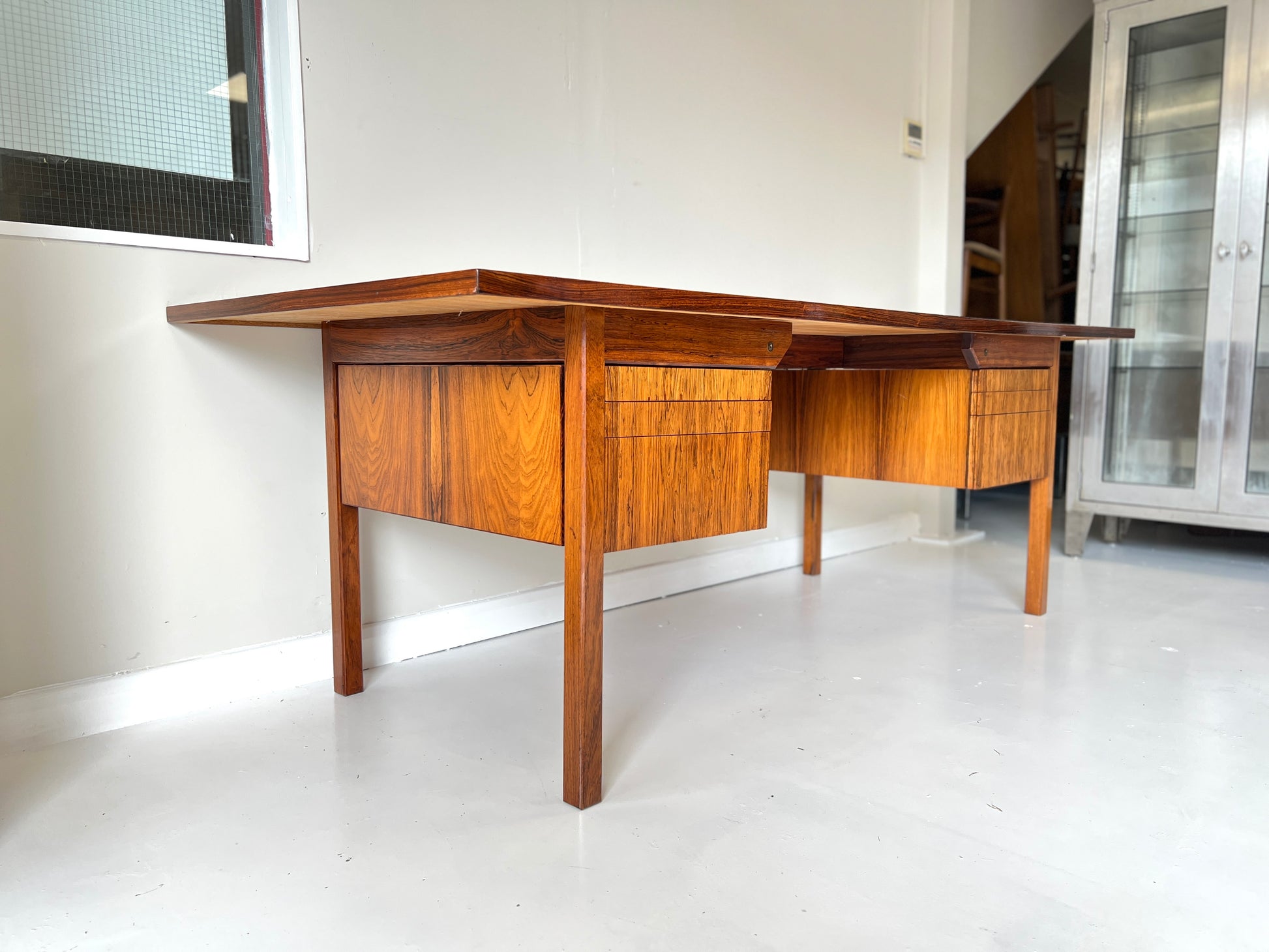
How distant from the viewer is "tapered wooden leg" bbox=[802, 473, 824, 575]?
2.90 metres

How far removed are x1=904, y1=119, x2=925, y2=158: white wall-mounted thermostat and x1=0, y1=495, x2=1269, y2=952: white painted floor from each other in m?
1.96

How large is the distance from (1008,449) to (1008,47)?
226 centimetres

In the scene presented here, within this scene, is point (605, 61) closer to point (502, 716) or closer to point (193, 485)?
point (193, 485)

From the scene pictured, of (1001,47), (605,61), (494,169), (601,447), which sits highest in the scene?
(1001,47)

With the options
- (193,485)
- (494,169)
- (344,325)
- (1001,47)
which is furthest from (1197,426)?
(193,485)

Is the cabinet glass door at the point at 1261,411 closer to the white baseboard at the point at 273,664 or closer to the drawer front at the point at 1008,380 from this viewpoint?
the drawer front at the point at 1008,380

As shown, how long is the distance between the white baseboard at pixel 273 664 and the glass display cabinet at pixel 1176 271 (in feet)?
5.31

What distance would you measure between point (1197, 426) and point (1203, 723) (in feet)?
5.88

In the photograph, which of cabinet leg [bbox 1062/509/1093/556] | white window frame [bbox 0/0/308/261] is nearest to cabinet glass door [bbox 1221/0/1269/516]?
cabinet leg [bbox 1062/509/1093/556]

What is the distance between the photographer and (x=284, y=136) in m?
1.84

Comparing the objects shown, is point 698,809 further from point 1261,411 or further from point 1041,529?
point 1261,411

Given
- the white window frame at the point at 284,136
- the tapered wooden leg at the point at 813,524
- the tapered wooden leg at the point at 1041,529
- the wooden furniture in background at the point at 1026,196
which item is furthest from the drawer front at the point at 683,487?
the wooden furniture in background at the point at 1026,196

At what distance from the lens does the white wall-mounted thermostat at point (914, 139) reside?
337 centimetres

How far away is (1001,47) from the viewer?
3672 millimetres
